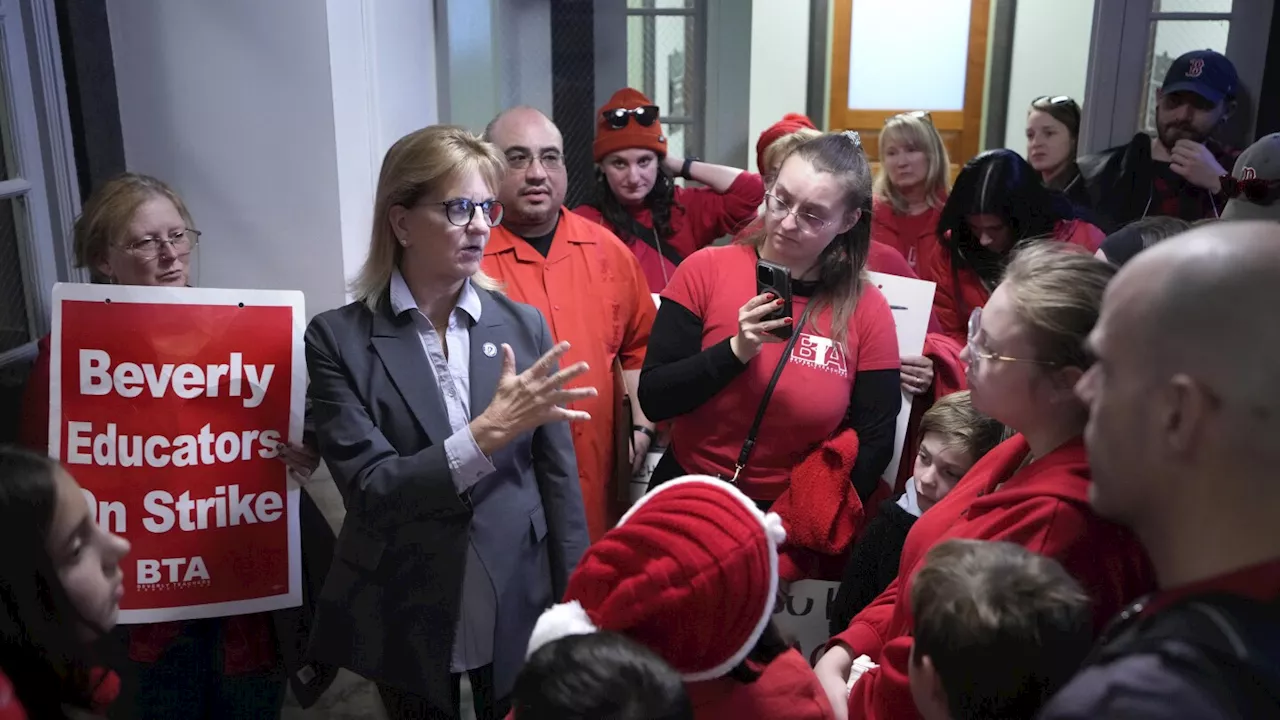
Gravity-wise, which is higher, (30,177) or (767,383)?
(30,177)

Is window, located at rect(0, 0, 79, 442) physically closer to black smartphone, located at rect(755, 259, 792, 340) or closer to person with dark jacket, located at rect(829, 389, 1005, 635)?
black smartphone, located at rect(755, 259, 792, 340)

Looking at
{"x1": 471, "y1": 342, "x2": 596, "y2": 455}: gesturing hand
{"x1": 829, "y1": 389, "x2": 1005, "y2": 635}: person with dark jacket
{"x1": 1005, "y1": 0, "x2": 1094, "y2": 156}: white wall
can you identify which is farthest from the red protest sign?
{"x1": 1005, "y1": 0, "x2": 1094, "y2": 156}: white wall

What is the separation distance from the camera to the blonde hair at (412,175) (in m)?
1.75

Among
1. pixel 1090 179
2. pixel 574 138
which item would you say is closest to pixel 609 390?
pixel 574 138

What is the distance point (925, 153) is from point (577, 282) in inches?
58.1

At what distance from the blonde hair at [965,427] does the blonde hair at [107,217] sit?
1679mm

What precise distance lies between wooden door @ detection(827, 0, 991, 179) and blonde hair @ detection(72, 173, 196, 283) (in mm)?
5017

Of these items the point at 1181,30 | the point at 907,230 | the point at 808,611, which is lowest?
the point at 808,611

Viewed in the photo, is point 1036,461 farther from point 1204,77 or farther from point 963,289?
point 1204,77

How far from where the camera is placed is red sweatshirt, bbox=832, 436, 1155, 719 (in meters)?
1.14

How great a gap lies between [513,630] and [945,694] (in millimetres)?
938

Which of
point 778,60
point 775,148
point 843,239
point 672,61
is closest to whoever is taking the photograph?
point 843,239

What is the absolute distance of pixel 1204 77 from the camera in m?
3.15

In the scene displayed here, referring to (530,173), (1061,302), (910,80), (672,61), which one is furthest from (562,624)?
(910,80)
